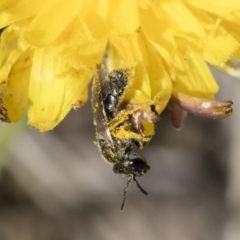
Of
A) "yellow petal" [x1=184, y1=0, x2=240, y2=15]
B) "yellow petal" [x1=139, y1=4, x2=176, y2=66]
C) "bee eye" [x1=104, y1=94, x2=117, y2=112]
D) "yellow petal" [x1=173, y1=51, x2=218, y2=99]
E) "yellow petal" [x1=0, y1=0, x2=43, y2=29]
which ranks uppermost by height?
"yellow petal" [x1=0, y1=0, x2=43, y2=29]

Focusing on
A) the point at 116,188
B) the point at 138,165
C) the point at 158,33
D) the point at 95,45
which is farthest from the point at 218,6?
the point at 116,188

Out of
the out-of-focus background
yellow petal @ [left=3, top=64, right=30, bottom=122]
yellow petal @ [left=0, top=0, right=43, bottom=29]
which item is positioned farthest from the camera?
the out-of-focus background

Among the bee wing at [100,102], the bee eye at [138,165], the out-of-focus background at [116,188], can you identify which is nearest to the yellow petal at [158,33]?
the bee wing at [100,102]

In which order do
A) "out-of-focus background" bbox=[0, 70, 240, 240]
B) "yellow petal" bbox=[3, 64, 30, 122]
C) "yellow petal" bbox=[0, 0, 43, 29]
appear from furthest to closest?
"out-of-focus background" bbox=[0, 70, 240, 240]
"yellow petal" bbox=[3, 64, 30, 122]
"yellow petal" bbox=[0, 0, 43, 29]

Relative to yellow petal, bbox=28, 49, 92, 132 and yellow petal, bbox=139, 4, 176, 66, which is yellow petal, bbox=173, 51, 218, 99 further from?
yellow petal, bbox=28, 49, 92, 132

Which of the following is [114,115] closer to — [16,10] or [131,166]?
[131,166]

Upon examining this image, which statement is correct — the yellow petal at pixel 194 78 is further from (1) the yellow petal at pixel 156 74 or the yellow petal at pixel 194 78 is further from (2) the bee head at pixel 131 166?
(2) the bee head at pixel 131 166

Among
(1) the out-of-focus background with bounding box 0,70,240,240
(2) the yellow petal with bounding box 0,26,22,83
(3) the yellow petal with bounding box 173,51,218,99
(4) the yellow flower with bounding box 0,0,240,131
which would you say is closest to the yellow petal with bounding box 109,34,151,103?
(4) the yellow flower with bounding box 0,0,240,131
